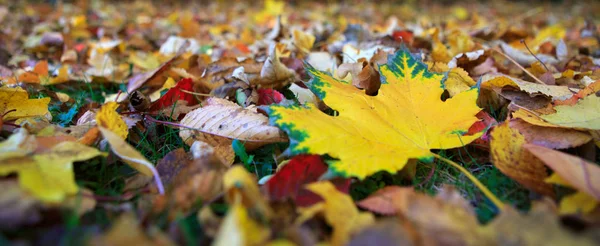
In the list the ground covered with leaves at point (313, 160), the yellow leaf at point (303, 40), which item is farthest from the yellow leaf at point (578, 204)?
the yellow leaf at point (303, 40)

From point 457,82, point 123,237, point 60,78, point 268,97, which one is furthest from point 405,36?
point 123,237

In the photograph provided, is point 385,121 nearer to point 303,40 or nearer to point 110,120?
point 110,120

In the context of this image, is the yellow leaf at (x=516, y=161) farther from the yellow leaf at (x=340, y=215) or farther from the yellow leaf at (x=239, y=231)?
the yellow leaf at (x=239, y=231)

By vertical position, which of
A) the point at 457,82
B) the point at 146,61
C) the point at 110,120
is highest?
the point at 110,120

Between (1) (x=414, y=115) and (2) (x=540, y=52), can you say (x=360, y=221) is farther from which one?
(2) (x=540, y=52)

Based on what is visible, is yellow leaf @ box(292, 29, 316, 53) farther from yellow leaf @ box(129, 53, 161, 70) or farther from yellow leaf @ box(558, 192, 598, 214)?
yellow leaf @ box(558, 192, 598, 214)

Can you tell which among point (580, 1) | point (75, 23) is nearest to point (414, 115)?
point (75, 23)

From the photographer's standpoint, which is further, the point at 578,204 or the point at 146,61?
the point at 146,61
